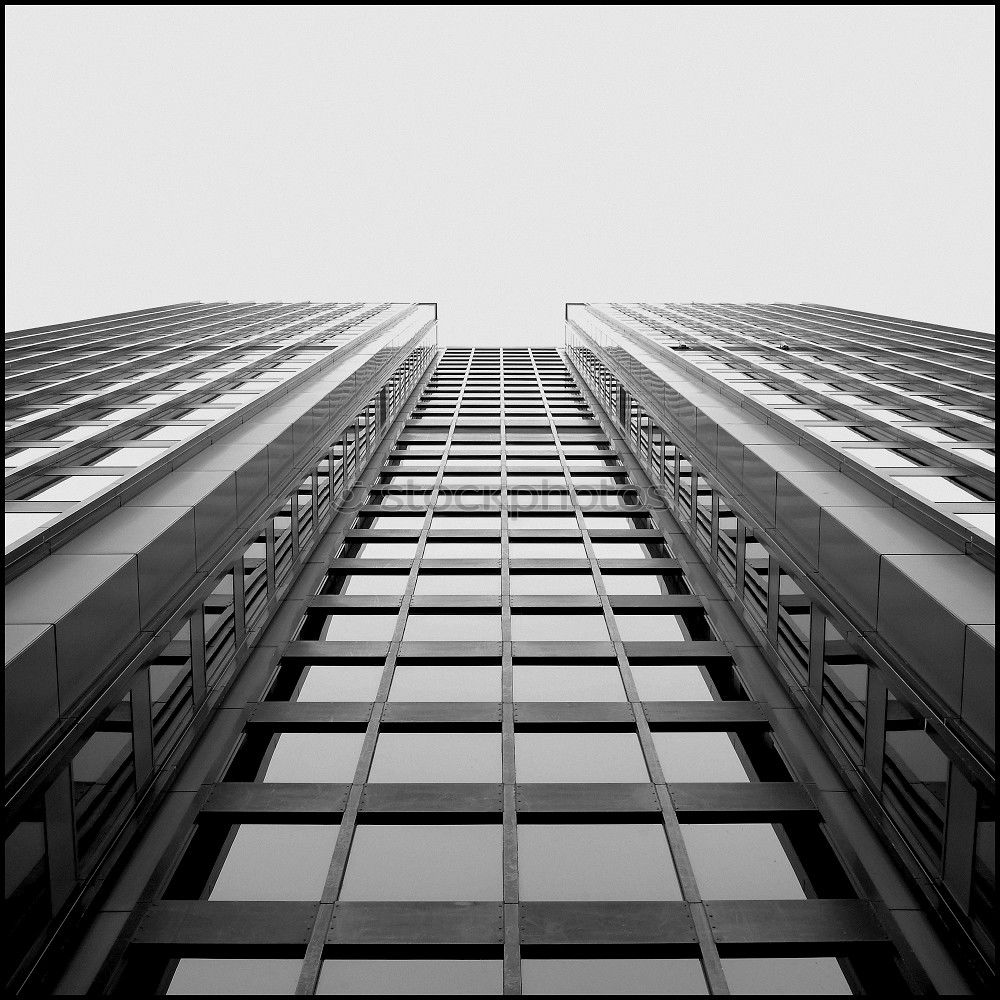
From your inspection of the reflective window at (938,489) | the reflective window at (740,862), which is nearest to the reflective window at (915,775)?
the reflective window at (740,862)

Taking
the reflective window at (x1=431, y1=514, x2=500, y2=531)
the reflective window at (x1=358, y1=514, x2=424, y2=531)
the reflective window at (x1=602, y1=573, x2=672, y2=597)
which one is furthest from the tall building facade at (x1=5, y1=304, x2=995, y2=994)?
the reflective window at (x1=431, y1=514, x2=500, y2=531)

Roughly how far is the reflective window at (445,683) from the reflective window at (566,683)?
527 mm

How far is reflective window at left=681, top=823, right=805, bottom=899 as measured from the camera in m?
9.98

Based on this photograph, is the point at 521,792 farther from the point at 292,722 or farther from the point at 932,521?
the point at 932,521

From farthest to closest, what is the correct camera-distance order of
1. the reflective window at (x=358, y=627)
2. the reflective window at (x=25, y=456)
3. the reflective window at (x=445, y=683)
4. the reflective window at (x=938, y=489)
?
the reflective window at (x=358, y=627) < the reflective window at (x=445, y=683) < the reflective window at (x=25, y=456) < the reflective window at (x=938, y=489)

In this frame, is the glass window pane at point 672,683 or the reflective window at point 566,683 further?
the glass window pane at point 672,683

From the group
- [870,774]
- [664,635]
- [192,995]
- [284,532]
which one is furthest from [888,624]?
[284,532]

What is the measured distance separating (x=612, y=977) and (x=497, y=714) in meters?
5.09

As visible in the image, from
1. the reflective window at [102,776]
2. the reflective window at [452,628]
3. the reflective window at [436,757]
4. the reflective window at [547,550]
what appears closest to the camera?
the reflective window at [102,776]

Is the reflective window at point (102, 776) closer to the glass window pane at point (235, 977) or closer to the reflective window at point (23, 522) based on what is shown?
the glass window pane at point (235, 977)

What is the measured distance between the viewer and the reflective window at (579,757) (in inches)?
473

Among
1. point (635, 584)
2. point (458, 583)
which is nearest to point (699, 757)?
point (635, 584)

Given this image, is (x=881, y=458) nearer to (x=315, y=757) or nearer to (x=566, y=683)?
(x=566, y=683)

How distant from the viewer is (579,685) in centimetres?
1441
